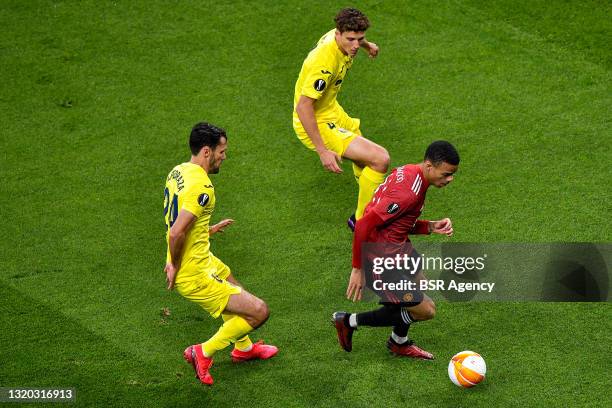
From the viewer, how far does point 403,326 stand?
26.9 ft

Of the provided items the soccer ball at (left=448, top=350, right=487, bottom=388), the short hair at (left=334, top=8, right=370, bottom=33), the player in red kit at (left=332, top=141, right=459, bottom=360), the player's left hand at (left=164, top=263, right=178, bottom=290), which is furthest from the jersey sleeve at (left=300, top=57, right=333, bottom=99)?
the soccer ball at (left=448, top=350, right=487, bottom=388)

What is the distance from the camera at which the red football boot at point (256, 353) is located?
8422 mm

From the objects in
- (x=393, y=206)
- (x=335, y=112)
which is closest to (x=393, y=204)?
(x=393, y=206)

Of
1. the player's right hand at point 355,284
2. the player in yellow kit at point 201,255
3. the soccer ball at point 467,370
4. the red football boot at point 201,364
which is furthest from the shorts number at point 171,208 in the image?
the soccer ball at point 467,370

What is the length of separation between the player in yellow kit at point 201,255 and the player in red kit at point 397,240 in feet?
2.93

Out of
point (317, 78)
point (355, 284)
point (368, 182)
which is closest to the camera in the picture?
point (355, 284)

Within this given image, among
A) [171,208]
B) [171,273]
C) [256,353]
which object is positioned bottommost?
[256,353]

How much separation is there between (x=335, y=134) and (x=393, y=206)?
226 cm

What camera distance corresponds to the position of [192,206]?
7.59m

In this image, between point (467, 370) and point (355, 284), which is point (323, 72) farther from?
point (467, 370)

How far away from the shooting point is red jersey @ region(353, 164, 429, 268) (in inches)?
301

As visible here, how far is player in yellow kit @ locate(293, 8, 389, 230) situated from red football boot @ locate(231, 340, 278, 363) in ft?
6.08

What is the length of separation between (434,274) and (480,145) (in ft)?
7.55

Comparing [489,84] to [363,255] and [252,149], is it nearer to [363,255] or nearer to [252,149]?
[252,149]
